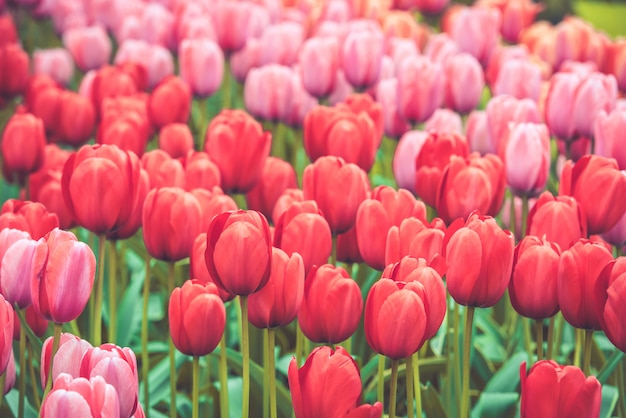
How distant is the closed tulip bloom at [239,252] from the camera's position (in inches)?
49.8

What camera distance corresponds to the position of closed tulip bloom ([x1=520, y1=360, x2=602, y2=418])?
1.13m

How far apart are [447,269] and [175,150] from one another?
3.62ft

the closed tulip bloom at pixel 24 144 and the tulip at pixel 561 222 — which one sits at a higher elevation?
the tulip at pixel 561 222

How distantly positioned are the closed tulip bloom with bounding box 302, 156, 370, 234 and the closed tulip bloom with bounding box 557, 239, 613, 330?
423 millimetres

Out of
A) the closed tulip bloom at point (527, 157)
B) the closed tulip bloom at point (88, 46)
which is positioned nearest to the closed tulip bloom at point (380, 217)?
the closed tulip bloom at point (527, 157)

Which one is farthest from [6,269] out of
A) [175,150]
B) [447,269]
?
[175,150]

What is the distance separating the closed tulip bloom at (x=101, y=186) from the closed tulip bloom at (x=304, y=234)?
0.26 m

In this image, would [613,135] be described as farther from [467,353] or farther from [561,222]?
[467,353]

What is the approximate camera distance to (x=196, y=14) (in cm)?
331

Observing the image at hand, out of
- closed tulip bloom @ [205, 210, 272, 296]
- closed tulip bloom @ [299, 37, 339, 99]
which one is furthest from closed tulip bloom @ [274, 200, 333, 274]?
closed tulip bloom @ [299, 37, 339, 99]

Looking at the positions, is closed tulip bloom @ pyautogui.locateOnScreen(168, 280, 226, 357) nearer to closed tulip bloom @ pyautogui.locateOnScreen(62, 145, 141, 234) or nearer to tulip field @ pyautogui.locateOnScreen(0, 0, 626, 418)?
tulip field @ pyautogui.locateOnScreen(0, 0, 626, 418)

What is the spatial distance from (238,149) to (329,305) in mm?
660

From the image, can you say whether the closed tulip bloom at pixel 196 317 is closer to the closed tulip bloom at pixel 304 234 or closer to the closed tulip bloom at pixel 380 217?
the closed tulip bloom at pixel 304 234

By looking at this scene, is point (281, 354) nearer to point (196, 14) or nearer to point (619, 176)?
point (619, 176)
